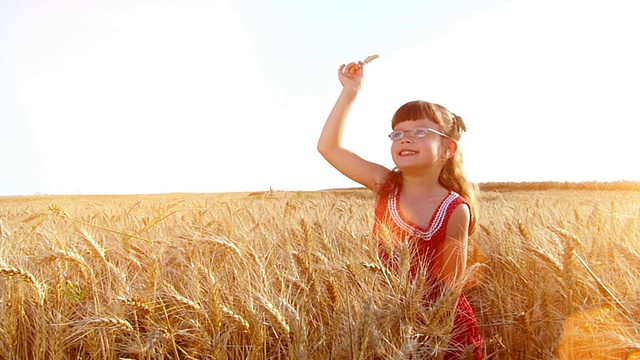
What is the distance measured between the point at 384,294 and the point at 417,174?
34.7 inches

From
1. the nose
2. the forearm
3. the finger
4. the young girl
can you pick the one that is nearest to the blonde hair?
the young girl

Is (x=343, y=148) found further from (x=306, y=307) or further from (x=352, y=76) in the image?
(x=306, y=307)

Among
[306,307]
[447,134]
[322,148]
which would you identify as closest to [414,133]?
[447,134]

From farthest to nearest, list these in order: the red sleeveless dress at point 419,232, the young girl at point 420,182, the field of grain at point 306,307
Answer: the young girl at point 420,182, the red sleeveless dress at point 419,232, the field of grain at point 306,307

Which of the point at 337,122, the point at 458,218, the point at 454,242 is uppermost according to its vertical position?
the point at 337,122

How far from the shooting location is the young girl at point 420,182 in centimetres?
215

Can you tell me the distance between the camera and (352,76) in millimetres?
2561

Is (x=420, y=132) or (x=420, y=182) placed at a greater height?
(x=420, y=132)

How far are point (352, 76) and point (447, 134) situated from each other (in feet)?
2.03

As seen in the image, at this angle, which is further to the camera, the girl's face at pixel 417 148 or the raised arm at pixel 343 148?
the raised arm at pixel 343 148

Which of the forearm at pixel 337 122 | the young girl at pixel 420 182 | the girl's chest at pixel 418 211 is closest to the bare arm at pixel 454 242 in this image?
the young girl at pixel 420 182

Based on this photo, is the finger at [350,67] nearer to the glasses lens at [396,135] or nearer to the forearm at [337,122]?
the forearm at [337,122]

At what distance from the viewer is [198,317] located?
1.64 m

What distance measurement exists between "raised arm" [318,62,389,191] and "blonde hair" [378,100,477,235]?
11 cm
